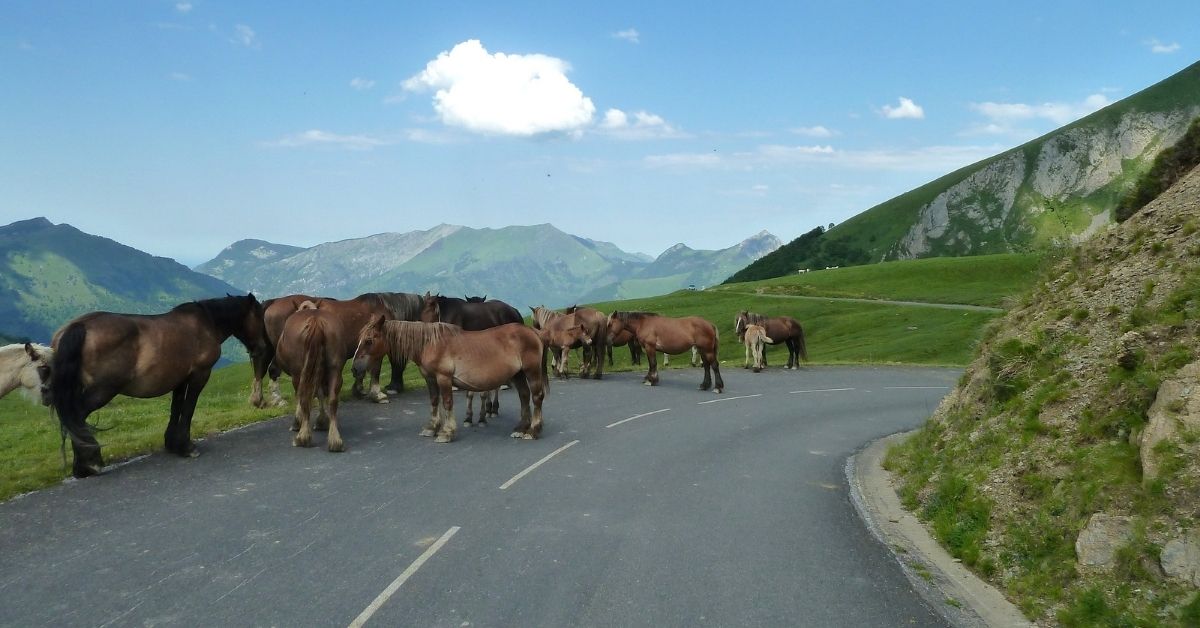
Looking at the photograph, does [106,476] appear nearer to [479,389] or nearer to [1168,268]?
[479,389]

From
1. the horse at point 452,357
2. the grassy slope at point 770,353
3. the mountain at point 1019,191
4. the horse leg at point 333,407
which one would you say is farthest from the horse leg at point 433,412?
the mountain at point 1019,191

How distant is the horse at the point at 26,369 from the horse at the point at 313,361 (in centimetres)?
372

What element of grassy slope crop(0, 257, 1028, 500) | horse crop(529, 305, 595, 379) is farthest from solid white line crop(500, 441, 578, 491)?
horse crop(529, 305, 595, 379)

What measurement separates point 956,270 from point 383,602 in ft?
322

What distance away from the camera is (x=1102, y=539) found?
23.3 feet

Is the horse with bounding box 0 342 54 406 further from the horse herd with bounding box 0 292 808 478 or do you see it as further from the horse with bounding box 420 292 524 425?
the horse with bounding box 420 292 524 425

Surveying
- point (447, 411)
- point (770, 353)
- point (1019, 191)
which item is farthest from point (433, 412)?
point (1019, 191)

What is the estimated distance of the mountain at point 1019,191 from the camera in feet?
562

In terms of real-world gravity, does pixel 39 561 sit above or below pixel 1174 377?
below

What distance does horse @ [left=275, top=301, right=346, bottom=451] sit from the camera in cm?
1314

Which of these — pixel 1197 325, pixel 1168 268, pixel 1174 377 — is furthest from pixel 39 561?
pixel 1168 268

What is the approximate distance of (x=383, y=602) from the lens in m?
6.71

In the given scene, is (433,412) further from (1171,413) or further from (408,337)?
(1171,413)

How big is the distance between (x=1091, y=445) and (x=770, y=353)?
43.6m
